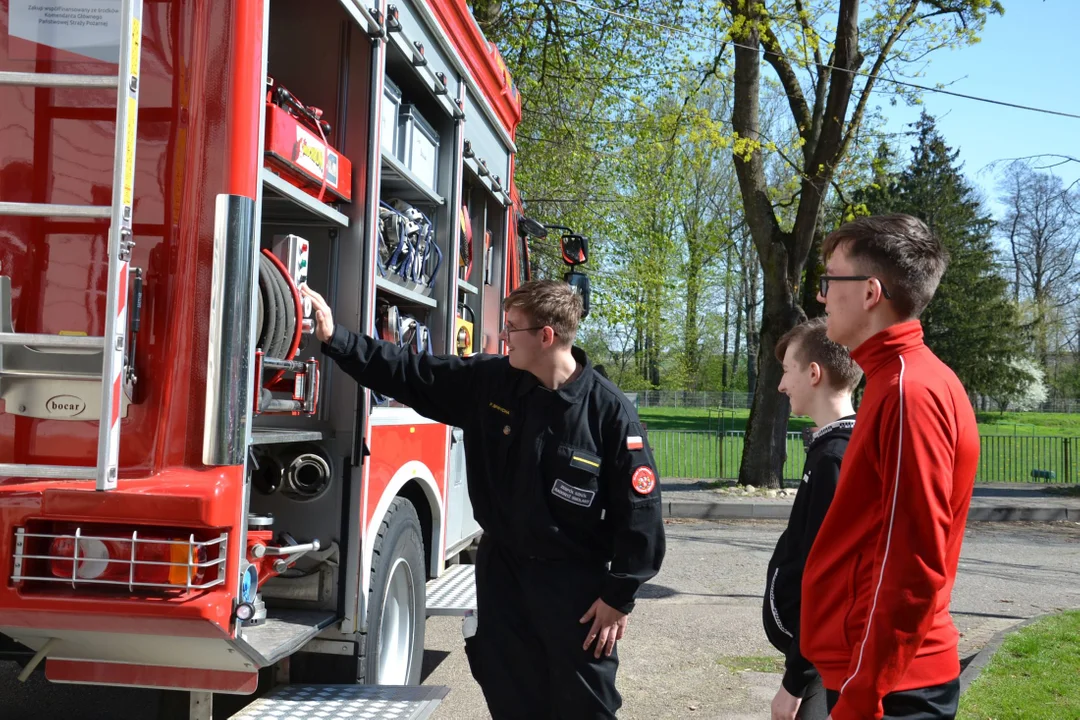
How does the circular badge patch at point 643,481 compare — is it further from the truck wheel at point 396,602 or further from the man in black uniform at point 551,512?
the truck wheel at point 396,602

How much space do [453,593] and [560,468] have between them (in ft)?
7.61

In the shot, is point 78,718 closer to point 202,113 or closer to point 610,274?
point 202,113

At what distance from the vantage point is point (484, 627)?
347 cm

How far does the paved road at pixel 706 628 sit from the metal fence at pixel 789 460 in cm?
820

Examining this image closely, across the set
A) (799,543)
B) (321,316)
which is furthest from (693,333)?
(799,543)

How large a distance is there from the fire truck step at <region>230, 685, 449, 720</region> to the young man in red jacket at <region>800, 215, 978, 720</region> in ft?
6.14

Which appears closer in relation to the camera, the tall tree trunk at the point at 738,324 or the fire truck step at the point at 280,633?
the fire truck step at the point at 280,633

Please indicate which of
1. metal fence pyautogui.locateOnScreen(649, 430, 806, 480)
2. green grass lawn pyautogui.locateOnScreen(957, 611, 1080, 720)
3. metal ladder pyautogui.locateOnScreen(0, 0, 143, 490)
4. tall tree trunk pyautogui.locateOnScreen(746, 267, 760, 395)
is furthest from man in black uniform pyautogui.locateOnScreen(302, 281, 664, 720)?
tall tree trunk pyautogui.locateOnScreen(746, 267, 760, 395)

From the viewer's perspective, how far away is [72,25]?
2.98 m

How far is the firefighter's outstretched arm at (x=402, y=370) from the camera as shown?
3613mm

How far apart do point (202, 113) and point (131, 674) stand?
1.67 metres

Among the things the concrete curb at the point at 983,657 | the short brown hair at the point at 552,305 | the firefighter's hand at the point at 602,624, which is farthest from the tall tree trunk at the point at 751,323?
the firefighter's hand at the point at 602,624

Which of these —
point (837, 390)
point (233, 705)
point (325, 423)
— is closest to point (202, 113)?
point (325, 423)

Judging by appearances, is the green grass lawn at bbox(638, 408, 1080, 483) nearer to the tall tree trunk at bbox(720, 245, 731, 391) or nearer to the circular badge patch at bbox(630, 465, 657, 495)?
the circular badge patch at bbox(630, 465, 657, 495)
